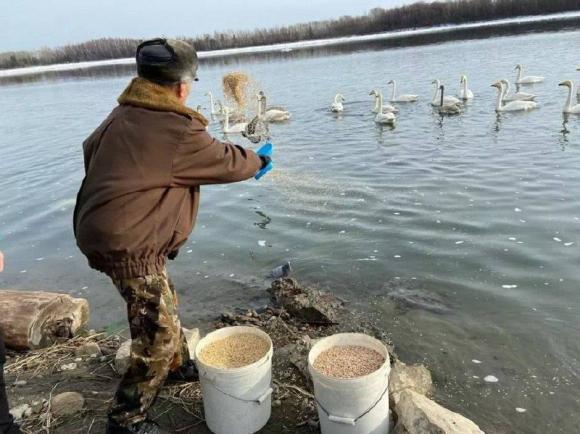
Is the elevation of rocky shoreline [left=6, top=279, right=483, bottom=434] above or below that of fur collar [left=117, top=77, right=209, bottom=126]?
below

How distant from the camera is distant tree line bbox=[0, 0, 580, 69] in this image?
2470 inches

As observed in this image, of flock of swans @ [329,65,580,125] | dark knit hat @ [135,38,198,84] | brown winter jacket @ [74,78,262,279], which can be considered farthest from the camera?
flock of swans @ [329,65,580,125]

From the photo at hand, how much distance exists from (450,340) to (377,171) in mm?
6752

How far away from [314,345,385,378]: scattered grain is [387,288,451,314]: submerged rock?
8.40ft

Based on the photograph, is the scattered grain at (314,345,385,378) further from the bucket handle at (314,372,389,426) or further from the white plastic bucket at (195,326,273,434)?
the white plastic bucket at (195,326,273,434)

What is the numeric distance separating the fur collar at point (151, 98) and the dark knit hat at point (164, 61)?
0.19 feet

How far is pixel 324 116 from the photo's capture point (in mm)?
19578

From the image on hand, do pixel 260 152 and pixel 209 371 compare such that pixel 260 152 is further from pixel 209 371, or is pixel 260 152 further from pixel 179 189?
pixel 209 371

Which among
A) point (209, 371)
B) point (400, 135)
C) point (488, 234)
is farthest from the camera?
point (400, 135)

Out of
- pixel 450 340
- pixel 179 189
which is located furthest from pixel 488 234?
pixel 179 189

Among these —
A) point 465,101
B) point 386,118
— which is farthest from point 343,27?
point 386,118

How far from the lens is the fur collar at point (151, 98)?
10.5ft

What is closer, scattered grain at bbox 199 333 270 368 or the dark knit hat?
the dark knit hat

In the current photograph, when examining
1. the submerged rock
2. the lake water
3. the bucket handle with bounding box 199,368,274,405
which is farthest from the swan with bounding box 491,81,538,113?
the bucket handle with bounding box 199,368,274,405
